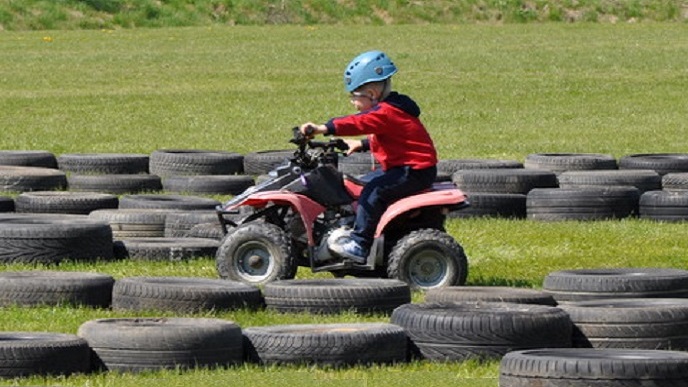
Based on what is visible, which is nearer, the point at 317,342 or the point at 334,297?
the point at 317,342

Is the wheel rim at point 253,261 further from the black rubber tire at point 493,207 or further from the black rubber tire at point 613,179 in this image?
the black rubber tire at point 613,179

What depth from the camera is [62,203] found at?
1395 cm

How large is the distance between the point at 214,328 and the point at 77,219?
4.35 meters

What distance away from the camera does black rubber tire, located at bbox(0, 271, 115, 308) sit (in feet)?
32.4

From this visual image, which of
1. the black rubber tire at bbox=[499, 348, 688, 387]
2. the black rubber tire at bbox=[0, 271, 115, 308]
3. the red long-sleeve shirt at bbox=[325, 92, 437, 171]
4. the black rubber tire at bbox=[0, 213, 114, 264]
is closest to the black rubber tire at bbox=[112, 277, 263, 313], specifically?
the black rubber tire at bbox=[0, 271, 115, 308]

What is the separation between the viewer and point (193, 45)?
3962cm

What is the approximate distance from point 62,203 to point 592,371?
7.58 metres

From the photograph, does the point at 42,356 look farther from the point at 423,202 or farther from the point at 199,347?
the point at 423,202

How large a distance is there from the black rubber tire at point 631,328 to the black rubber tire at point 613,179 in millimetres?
7257

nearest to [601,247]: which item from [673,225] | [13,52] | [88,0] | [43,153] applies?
[673,225]

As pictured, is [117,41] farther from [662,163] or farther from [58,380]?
[58,380]

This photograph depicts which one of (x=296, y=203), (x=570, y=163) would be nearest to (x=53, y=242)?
(x=296, y=203)

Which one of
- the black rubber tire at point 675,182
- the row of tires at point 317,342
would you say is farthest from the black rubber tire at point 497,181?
the row of tires at point 317,342

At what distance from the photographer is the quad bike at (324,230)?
10.9 metres
